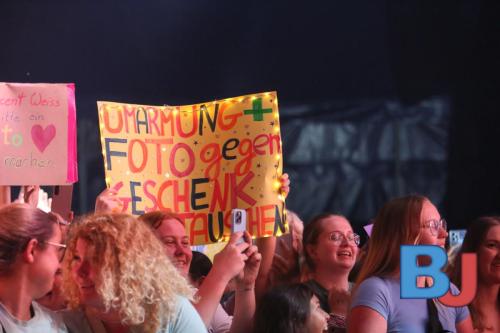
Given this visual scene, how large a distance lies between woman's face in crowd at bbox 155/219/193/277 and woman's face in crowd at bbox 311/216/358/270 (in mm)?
800

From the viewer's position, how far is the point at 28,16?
5883 mm

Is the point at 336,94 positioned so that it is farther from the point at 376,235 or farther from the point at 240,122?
the point at 376,235

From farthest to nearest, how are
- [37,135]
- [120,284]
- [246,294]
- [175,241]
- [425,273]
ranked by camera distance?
[37,135] → [246,294] → [175,241] → [425,273] → [120,284]

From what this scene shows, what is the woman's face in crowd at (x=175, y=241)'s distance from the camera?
296 centimetres

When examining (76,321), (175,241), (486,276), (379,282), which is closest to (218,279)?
(175,241)

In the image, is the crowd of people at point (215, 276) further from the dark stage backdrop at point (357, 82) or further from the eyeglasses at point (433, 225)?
the dark stage backdrop at point (357, 82)

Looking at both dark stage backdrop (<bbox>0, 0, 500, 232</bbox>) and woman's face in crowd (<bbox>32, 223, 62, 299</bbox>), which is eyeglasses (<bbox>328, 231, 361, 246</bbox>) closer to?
woman's face in crowd (<bbox>32, 223, 62, 299</bbox>)

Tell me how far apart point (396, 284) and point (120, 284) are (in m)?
0.90

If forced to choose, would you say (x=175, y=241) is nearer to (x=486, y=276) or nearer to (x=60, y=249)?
(x=60, y=249)

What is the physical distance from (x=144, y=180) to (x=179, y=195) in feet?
0.48

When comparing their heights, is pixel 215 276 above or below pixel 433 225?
below

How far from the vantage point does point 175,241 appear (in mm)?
2982

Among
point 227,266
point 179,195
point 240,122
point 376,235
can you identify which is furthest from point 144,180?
point 376,235

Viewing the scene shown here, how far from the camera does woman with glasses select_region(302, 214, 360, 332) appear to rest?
3570mm
